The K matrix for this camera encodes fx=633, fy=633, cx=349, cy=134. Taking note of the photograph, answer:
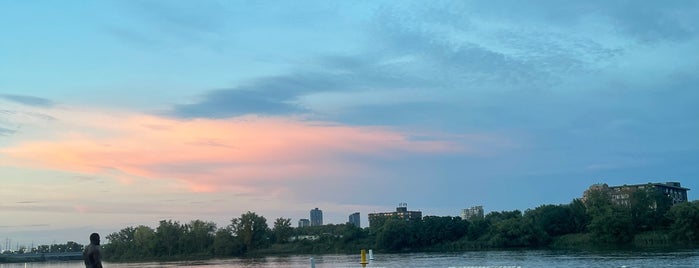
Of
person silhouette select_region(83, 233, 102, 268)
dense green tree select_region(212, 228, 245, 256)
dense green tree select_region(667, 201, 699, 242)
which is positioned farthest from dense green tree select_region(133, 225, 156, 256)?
person silhouette select_region(83, 233, 102, 268)

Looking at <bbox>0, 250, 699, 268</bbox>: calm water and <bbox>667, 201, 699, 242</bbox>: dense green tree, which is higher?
<bbox>667, 201, 699, 242</bbox>: dense green tree

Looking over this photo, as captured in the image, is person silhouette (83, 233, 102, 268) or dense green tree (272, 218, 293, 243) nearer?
person silhouette (83, 233, 102, 268)

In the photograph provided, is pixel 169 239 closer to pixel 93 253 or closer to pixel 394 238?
pixel 394 238

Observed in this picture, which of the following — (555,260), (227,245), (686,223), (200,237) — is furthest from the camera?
(200,237)

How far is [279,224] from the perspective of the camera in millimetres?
154375

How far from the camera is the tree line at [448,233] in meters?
94.1

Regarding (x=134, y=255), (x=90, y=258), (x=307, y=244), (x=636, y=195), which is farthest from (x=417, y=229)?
(x=90, y=258)

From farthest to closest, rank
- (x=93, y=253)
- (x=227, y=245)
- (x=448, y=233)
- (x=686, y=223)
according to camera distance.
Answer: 1. (x=227, y=245)
2. (x=448, y=233)
3. (x=686, y=223)
4. (x=93, y=253)

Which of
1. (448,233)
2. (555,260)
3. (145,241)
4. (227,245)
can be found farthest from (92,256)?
(145,241)

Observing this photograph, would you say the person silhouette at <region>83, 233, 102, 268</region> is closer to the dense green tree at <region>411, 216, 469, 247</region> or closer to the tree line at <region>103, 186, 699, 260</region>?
the tree line at <region>103, 186, 699, 260</region>

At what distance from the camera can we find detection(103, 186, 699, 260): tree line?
94125mm

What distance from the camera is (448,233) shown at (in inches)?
4815

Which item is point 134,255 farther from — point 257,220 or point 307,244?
point 307,244

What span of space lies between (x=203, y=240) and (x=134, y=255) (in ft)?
77.9
